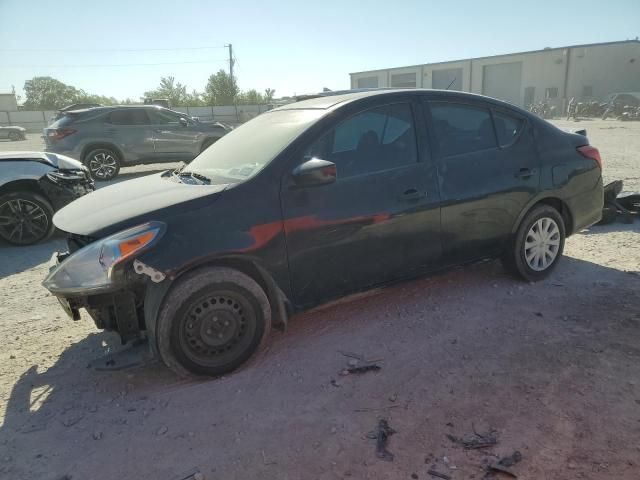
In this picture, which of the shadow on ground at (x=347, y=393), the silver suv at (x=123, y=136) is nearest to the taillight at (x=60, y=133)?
the silver suv at (x=123, y=136)

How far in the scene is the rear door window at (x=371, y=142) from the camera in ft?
11.4

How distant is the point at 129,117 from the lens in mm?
11945

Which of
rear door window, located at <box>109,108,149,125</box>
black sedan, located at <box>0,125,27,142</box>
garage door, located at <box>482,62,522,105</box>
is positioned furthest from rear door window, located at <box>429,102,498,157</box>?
garage door, located at <box>482,62,522,105</box>

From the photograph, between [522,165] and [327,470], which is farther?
[522,165]

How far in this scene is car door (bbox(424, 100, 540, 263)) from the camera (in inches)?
154

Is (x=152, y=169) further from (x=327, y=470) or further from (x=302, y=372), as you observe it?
(x=327, y=470)

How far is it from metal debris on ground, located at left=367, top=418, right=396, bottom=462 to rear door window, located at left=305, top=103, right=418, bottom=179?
1.69m

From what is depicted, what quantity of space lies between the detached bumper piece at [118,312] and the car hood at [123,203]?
1.39 ft

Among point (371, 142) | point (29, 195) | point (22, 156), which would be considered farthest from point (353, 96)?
point (22, 156)

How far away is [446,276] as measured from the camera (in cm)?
486

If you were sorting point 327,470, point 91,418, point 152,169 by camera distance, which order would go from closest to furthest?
point 327,470 < point 91,418 < point 152,169

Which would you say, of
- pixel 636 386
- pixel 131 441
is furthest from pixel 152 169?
pixel 636 386

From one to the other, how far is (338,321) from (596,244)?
358 cm

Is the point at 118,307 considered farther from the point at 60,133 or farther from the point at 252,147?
the point at 60,133
